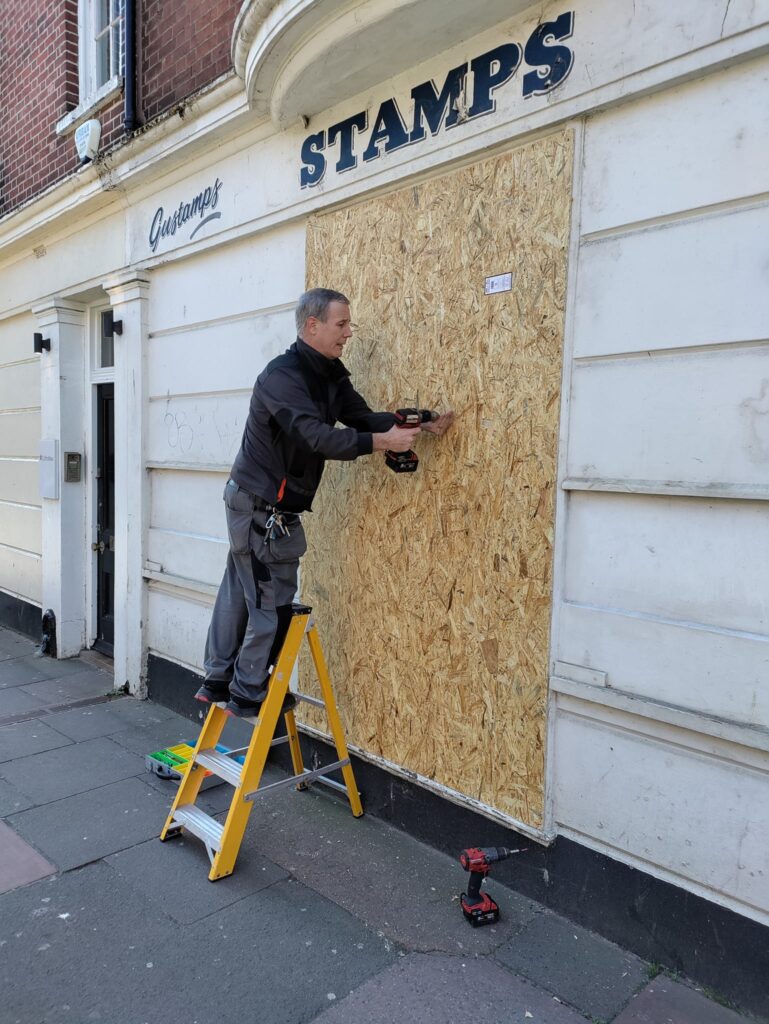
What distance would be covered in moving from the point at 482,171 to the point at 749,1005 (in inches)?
136

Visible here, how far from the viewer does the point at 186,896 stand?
330 centimetres

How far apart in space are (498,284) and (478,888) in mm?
2590

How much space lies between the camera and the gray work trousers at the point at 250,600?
3602 mm

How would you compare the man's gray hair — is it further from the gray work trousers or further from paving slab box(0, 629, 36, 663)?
paving slab box(0, 629, 36, 663)

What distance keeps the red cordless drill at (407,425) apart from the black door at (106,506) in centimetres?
417

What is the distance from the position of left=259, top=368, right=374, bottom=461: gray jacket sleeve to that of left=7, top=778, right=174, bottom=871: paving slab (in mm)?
2182

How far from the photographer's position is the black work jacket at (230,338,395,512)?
3.37m

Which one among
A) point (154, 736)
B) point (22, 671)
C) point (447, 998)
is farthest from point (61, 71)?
point (447, 998)

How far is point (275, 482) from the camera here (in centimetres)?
359

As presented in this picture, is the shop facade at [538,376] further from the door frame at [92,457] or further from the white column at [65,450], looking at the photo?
the white column at [65,450]

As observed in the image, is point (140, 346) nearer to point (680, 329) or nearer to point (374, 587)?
point (374, 587)

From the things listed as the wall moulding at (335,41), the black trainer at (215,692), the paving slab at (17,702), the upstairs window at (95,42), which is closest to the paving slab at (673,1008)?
the black trainer at (215,692)

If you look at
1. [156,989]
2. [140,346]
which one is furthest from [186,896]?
[140,346]

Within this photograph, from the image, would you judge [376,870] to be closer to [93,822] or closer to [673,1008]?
[673,1008]
